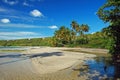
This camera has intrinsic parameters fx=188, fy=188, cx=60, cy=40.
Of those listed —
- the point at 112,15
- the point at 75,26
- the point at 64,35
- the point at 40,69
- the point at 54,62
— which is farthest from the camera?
the point at 64,35

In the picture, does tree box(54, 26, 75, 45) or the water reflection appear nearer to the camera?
the water reflection

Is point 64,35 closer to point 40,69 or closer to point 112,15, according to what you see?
point 40,69

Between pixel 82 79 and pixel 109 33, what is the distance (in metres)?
6.99

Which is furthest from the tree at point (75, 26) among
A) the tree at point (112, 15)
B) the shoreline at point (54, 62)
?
the tree at point (112, 15)

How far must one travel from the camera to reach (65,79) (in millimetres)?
18109

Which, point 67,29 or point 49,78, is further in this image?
point 67,29

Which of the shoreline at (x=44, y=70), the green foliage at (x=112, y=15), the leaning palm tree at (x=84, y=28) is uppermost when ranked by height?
the leaning palm tree at (x=84, y=28)

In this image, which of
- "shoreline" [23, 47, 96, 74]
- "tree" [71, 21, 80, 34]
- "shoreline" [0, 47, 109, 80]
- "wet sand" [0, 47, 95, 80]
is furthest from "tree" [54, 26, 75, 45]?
"shoreline" [0, 47, 109, 80]

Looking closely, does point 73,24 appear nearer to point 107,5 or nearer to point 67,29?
point 67,29

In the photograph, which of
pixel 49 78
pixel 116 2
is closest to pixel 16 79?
pixel 49 78

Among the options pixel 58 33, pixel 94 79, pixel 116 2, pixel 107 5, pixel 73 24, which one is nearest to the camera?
pixel 94 79

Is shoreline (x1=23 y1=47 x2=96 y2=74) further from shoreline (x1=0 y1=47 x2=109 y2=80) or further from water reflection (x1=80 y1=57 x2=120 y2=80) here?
→ water reflection (x1=80 y1=57 x2=120 y2=80)

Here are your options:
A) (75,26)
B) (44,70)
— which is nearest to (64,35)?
(75,26)

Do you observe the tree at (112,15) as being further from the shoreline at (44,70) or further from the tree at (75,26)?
the tree at (75,26)
